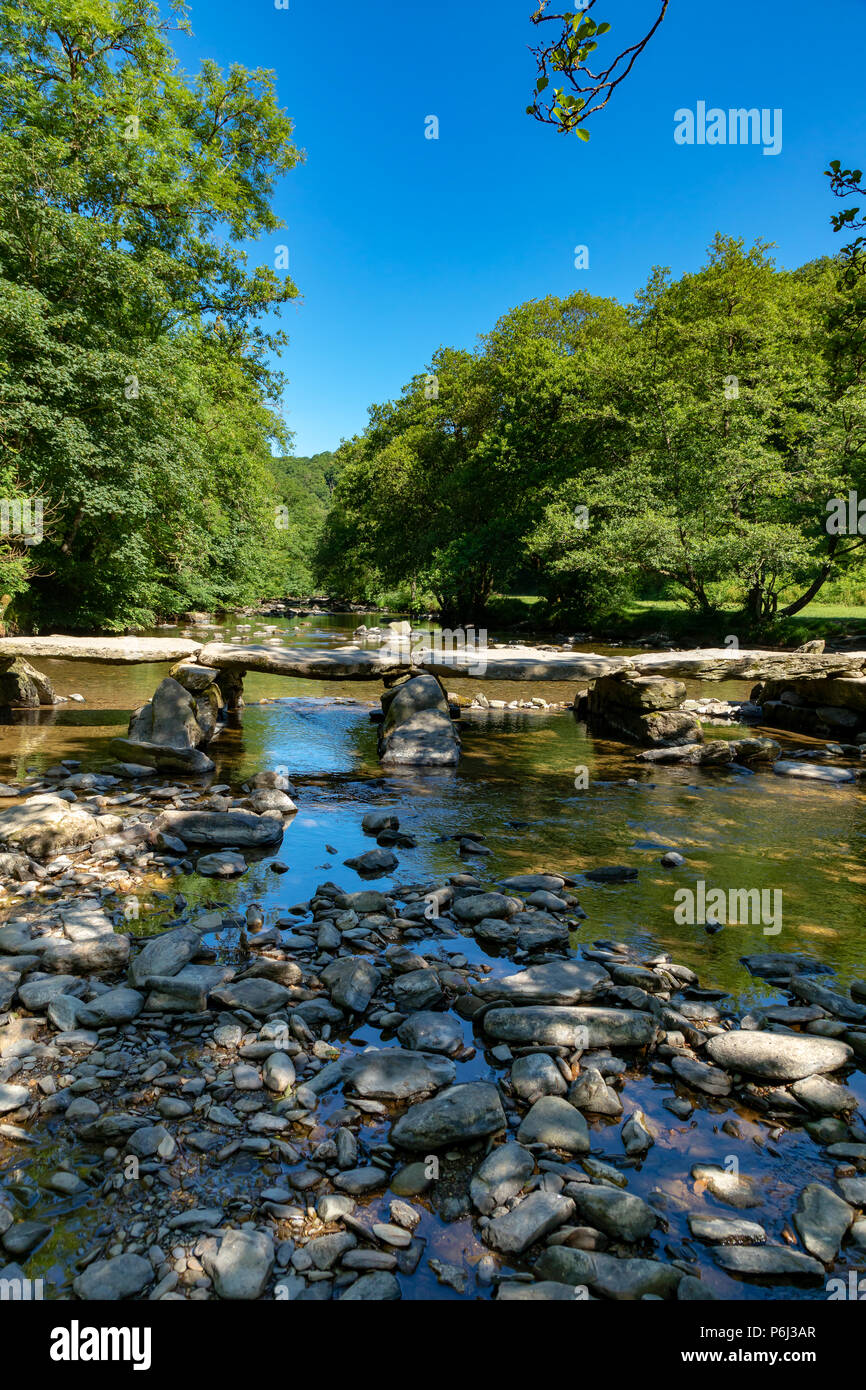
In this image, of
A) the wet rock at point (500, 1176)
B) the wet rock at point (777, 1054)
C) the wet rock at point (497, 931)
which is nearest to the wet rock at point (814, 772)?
the wet rock at point (497, 931)

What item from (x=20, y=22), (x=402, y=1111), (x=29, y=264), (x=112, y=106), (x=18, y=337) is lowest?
(x=402, y=1111)

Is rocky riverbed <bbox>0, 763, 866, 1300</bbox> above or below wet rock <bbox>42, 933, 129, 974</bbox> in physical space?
below

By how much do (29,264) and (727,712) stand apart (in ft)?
62.7

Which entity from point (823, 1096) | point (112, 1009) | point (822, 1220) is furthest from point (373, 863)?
point (822, 1220)

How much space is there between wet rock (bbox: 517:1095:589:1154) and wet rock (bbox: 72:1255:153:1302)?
1.47m

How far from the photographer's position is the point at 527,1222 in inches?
93.9

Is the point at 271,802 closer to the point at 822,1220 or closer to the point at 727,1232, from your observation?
the point at 727,1232

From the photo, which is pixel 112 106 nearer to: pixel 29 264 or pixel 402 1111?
pixel 29 264

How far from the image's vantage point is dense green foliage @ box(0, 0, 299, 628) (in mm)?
15422

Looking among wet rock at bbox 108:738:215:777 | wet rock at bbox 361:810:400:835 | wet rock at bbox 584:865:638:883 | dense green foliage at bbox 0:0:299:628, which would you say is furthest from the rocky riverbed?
dense green foliage at bbox 0:0:299:628

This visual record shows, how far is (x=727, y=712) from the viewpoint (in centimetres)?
1555

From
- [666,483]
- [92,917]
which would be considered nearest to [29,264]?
[92,917]

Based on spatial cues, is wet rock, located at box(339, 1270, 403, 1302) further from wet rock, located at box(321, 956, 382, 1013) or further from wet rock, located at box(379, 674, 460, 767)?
wet rock, located at box(379, 674, 460, 767)

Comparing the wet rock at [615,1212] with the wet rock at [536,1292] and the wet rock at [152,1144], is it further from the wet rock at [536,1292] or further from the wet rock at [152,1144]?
the wet rock at [152,1144]
